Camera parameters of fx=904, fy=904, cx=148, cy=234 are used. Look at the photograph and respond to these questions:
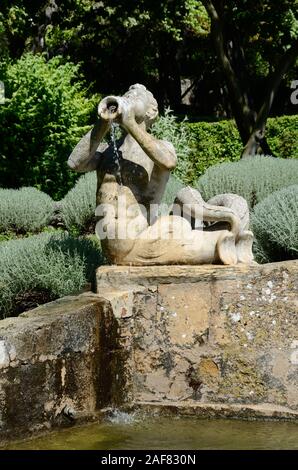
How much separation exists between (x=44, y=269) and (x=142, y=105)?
99.7 inches

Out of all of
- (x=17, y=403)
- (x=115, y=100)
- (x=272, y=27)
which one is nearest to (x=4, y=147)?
(x=272, y=27)

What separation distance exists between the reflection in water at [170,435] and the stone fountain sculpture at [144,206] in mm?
1055

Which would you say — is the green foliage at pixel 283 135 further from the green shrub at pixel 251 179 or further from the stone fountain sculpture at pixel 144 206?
the stone fountain sculpture at pixel 144 206

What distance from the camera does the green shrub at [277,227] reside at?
337 inches

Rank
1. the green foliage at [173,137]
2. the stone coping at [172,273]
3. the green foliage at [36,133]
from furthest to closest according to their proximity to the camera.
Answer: the green foliage at [173,137] < the green foliage at [36,133] < the stone coping at [172,273]

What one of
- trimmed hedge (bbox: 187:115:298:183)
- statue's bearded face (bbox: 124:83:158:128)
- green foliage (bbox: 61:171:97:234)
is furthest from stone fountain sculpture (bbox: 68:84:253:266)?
trimmed hedge (bbox: 187:115:298:183)

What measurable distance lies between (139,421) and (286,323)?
1.11 m

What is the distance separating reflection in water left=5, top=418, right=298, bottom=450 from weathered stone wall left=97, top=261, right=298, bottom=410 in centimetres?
21

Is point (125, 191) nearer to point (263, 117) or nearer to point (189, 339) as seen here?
point (189, 339)

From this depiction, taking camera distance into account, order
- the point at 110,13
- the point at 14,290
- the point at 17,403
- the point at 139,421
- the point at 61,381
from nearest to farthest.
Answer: the point at 17,403, the point at 61,381, the point at 139,421, the point at 14,290, the point at 110,13

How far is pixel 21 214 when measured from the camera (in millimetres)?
12594

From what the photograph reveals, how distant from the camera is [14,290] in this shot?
849 centimetres

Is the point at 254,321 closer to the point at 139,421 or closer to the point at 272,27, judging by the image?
the point at 139,421

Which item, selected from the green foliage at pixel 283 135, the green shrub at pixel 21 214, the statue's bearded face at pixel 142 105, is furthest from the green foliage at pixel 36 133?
the statue's bearded face at pixel 142 105
